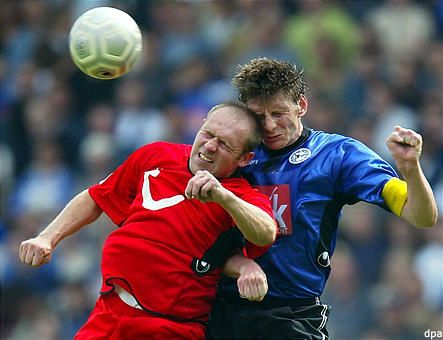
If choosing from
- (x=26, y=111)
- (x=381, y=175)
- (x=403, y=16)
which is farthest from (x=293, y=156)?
(x=26, y=111)

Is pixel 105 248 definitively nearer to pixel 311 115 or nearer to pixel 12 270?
pixel 311 115

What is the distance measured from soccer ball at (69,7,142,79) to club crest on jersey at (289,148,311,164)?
46.4 inches

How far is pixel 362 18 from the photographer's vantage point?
402 inches

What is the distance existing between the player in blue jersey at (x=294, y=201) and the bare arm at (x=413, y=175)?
0.49 ft

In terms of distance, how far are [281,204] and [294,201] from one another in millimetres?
67

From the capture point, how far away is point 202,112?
10.2 meters

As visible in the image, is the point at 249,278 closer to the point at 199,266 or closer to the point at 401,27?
the point at 199,266

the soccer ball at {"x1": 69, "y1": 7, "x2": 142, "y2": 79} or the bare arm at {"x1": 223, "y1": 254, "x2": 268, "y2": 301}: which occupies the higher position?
the soccer ball at {"x1": 69, "y1": 7, "x2": 142, "y2": 79}

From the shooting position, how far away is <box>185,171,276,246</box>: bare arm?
3.97 meters

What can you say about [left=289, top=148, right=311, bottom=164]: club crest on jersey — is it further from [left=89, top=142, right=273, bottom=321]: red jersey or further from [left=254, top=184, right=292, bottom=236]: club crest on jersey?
[left=89, top=142, right=273, bottom=321]: red jersey

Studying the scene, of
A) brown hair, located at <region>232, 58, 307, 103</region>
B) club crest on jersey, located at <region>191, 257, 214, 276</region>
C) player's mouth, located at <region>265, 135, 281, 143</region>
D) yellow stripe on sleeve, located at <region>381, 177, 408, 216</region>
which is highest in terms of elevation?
brown hair, located at <region>232, 58, 307, 103</region>

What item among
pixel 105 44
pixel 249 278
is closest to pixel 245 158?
pixel 249 278

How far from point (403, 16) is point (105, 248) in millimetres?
6281

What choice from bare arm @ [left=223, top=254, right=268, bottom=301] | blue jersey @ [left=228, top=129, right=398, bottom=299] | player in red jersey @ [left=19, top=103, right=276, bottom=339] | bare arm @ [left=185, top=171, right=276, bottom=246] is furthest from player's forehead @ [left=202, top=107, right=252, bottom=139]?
bare arm @ [left=223, top=254, right=268, bottom=301]
